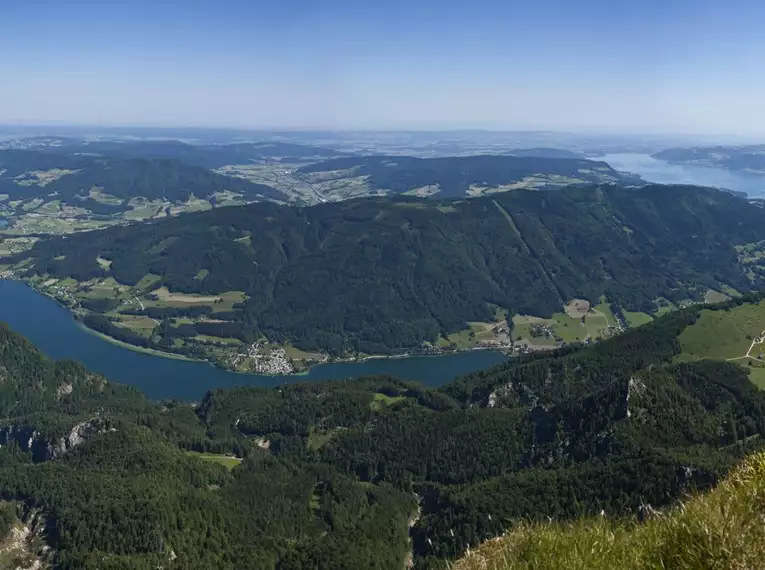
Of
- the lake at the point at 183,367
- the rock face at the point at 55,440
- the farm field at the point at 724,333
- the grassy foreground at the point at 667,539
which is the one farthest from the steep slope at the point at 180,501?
the farm field at the point at 724,333

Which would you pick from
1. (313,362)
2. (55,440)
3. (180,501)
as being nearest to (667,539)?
(180,501)

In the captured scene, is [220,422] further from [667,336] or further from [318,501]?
[667,336]

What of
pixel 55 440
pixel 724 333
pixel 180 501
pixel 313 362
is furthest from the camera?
pixel 313 362

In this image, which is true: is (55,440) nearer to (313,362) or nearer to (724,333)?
(313,362)

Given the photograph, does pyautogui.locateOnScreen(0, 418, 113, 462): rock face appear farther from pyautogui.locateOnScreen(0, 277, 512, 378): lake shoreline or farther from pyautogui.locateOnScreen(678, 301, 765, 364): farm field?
pyautogui.locateOnScreen(678, 301, 765, 364): farm field

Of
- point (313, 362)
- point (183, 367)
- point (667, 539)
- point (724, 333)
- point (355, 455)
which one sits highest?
point (667, 539)
